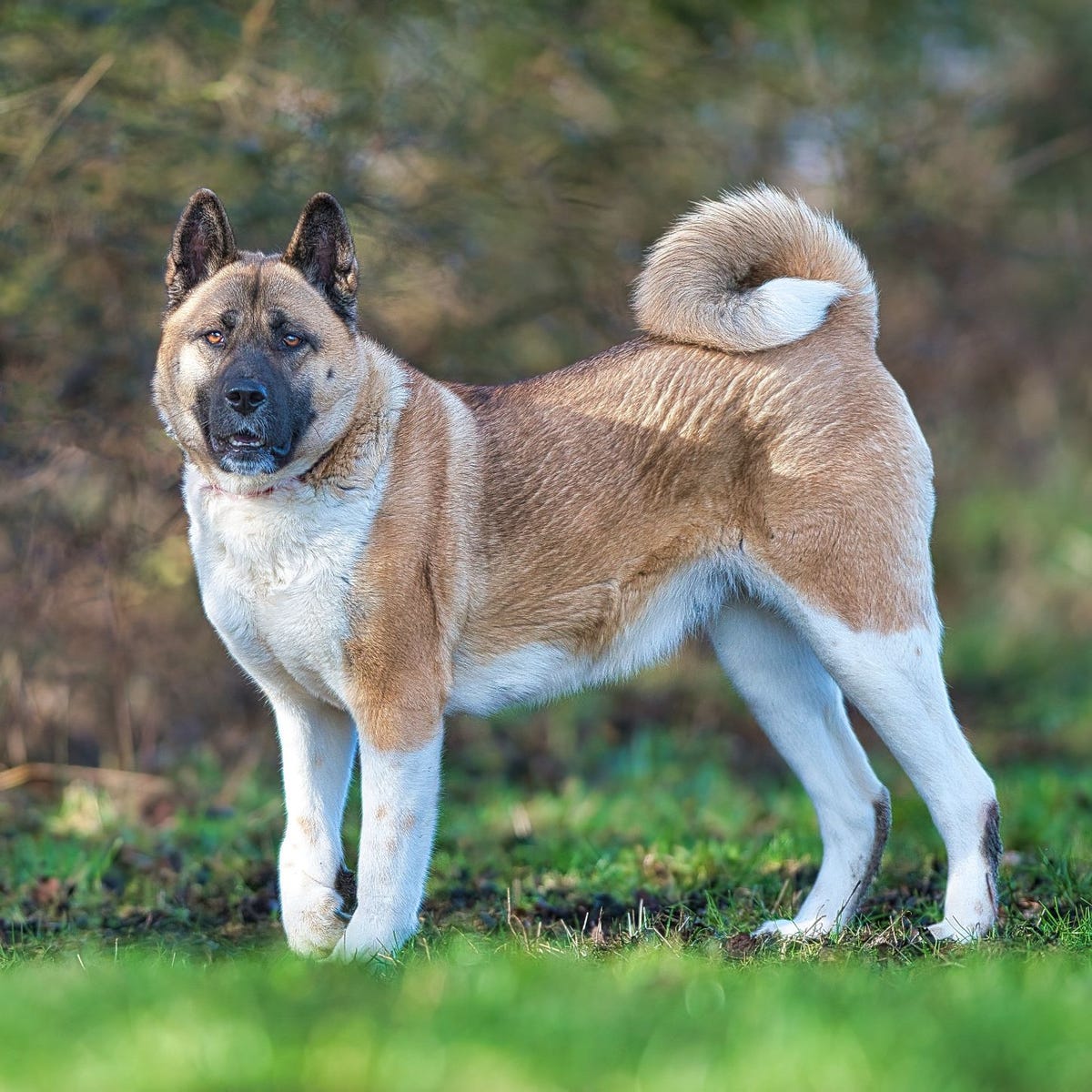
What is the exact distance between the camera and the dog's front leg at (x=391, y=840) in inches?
168

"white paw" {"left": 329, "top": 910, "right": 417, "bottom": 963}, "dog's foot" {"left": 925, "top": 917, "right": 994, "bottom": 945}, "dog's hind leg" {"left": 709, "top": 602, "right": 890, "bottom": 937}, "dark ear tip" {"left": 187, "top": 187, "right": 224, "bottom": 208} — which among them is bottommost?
"white paw" {"left": 329, "top": 910, "right": 417, "bottom": 963}

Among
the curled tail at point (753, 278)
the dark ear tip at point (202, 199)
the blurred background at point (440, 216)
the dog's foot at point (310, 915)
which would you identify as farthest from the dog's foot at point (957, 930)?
the blurred background at point (440, 216)

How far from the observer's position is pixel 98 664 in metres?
8.25

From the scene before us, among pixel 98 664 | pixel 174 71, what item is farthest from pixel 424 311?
pixel 98 664

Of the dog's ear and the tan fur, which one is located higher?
the dog's ear

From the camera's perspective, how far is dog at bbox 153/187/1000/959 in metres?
4.33

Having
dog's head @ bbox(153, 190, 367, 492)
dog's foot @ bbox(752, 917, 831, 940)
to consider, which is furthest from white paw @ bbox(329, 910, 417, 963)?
dog's head @ bbox(153, 190, 367, 492)

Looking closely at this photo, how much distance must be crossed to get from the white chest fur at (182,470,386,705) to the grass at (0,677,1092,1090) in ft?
2.79

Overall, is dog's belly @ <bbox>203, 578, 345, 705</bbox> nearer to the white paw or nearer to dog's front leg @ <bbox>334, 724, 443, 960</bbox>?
dog's front leg @ <bbox>334, 724, 443, 960</bbox>

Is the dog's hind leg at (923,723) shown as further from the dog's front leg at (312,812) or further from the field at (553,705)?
the dog's front leg at (312,812)

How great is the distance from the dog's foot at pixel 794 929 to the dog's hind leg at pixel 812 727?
244mm

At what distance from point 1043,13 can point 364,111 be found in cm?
822

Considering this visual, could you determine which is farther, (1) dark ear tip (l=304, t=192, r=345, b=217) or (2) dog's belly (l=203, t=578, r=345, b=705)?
(1) dark ear tip (l=304, t=192, r=345, b=217)

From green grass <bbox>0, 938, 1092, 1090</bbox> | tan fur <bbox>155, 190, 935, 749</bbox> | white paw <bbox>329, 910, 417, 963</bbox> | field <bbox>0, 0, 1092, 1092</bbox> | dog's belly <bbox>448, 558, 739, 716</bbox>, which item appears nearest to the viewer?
green grass <bbox>0, 938, 1092, 1090</bbox>
